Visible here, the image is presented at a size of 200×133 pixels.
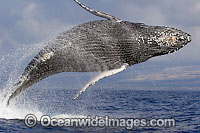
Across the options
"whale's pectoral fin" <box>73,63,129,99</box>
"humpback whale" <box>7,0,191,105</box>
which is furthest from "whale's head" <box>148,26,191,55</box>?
"whale's pectoral fin" <box>73,63,129,99</box>

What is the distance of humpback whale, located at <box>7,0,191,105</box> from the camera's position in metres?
13.1

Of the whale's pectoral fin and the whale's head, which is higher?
the whale's head

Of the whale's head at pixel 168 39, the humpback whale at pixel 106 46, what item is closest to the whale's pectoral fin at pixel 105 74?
the humpback whale at pixel 106 46

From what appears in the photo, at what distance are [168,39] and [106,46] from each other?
2.56 m

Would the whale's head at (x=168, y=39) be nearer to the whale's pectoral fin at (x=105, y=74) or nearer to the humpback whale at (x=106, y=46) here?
the humpback whale at (x=106, y=46)

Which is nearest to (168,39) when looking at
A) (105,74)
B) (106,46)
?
(106,46)

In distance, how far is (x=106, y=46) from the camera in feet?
42.9

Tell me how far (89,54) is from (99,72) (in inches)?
35.5

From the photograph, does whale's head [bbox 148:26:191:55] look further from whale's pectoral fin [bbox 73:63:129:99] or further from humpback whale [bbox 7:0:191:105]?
whale's pectoral fin [bbox 73:63:129:99]

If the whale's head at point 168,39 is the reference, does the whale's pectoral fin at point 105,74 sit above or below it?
below

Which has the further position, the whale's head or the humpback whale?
the humpback whale

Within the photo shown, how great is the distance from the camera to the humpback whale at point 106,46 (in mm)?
13055

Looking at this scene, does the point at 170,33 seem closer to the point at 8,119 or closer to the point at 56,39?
the point at 56,39

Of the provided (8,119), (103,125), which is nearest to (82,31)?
(103,125)
